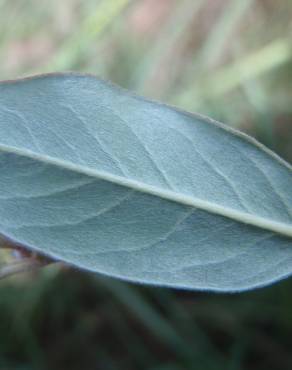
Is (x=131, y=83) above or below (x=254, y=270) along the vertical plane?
below

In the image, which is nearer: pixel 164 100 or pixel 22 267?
pixel 22 267

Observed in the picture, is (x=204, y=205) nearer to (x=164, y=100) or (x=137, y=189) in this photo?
(x=137, y=189)

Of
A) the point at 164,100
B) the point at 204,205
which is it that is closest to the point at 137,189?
the point at 204,205

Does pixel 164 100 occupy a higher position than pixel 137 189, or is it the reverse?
pixel 137 189

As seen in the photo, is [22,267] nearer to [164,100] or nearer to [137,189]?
[137,189]

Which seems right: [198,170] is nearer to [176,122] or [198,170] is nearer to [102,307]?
[176,122]

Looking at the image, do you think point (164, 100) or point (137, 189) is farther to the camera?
point (164, 100)

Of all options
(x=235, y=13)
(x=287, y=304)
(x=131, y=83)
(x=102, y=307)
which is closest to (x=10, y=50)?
(x=131, y=83)
